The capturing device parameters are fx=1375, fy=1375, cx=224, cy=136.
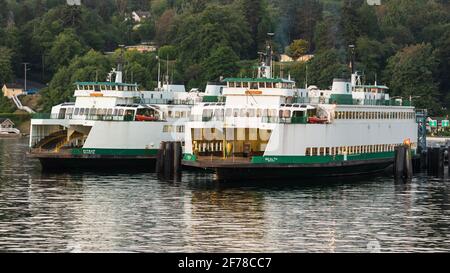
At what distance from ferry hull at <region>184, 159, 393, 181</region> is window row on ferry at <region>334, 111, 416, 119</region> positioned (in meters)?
3.71

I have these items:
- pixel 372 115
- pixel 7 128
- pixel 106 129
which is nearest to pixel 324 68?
pixel 7 128

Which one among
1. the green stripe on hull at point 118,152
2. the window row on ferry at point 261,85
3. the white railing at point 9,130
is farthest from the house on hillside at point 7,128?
the window row on ferry at point 261,85

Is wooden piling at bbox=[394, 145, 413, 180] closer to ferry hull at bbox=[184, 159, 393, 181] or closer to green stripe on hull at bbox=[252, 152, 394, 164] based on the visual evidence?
ferry hull at bbox=[184, 159, 393, 181]

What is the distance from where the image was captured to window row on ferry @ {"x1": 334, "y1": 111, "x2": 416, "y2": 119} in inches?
4254

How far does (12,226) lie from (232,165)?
84.5 ft

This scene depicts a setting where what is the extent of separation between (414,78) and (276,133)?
90.9m

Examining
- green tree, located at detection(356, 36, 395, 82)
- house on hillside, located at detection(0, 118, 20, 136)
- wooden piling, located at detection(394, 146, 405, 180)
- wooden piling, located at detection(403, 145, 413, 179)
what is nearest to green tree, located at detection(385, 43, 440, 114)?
green tree, located at detection(356, 36, 395, 82)

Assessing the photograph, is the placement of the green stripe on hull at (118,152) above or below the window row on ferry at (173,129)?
below

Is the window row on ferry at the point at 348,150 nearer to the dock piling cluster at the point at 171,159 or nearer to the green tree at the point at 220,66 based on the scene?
the dock piling cluster at the point at 171,159

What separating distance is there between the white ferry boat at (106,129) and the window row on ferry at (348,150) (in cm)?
1584

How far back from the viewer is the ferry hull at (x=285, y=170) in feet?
315

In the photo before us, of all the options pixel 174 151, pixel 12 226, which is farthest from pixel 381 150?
pixel 12 226

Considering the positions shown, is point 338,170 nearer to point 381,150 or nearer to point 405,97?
point 381,150

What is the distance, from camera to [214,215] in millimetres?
78125
